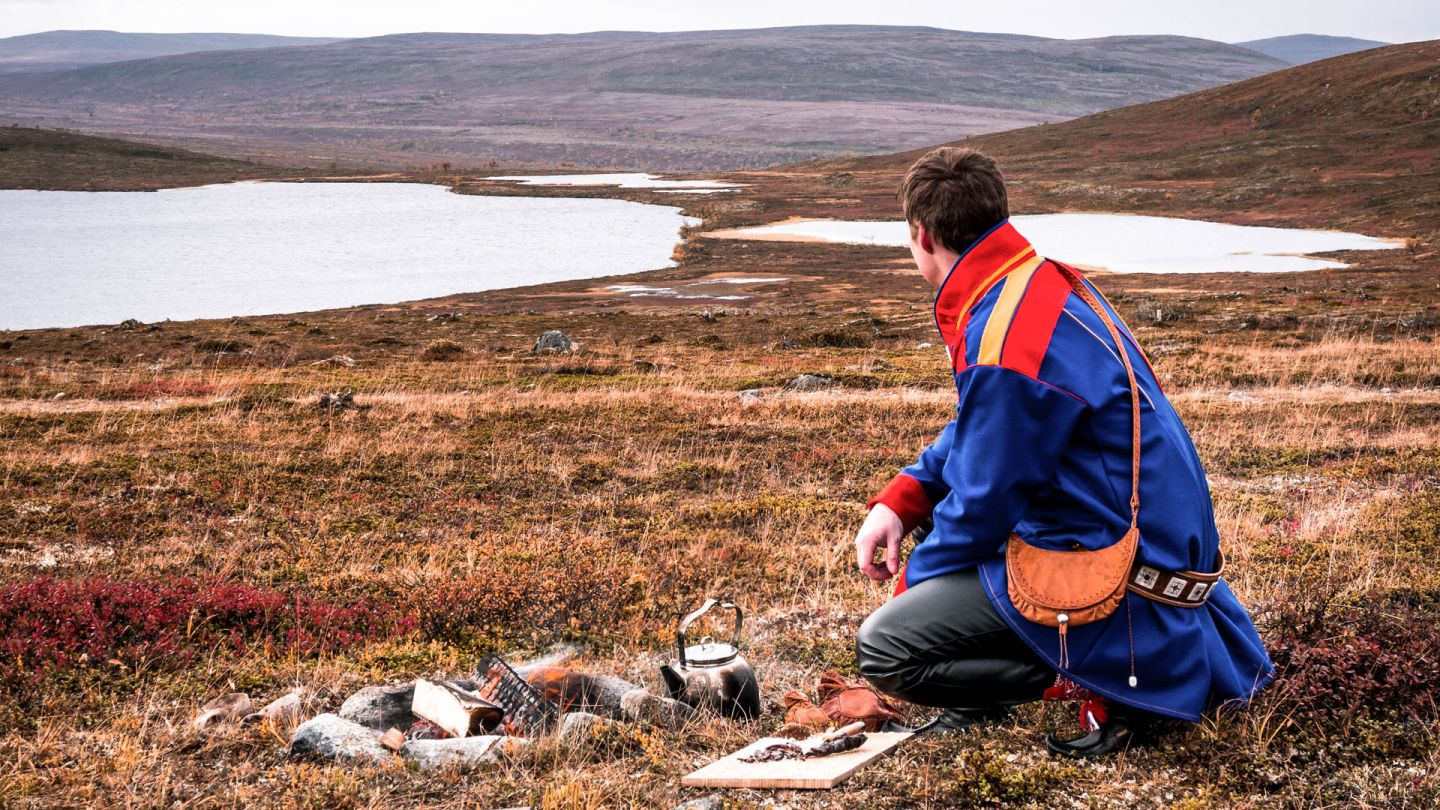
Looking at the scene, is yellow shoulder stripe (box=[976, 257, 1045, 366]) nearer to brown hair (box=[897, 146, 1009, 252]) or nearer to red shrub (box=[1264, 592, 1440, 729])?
brown hair (box=[897, 146, 1009, 252])

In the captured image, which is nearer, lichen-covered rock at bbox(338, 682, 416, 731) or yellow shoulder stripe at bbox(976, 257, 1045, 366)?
yellow shoulder stripe at bbox(976, 257, 1045, 366)

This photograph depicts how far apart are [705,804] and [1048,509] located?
1.56 m

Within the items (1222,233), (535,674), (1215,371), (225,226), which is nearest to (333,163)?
(225,226)

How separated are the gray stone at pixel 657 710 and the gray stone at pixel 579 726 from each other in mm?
174

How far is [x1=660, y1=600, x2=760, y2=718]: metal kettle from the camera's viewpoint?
15.2 feet

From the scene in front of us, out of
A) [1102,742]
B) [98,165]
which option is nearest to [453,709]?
[1102,742]

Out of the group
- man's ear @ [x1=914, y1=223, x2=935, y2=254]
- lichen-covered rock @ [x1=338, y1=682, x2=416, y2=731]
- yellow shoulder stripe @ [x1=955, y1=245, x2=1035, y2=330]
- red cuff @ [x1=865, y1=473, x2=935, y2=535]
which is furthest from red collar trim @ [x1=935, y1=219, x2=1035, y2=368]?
lichen-covered rock @ [x1=338, y1=682, x2=416, y2=731]

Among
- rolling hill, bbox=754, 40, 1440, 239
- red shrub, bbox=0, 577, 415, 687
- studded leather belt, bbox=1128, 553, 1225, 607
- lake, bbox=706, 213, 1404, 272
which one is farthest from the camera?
rolling hill, bbox=754, 40, 1440, 239

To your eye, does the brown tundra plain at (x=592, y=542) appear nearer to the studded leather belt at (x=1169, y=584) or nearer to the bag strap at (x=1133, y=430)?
the studded leather belt at (x=1169, y=584)

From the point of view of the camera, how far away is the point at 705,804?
145 inches

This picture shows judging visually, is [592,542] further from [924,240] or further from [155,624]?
A: [924,240]

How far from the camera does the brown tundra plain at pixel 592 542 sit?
12.9 ft

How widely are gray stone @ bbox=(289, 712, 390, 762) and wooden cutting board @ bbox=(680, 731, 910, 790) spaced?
132cm

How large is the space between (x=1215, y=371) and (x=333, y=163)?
131 m
